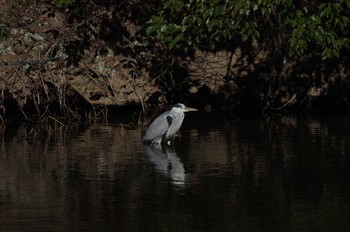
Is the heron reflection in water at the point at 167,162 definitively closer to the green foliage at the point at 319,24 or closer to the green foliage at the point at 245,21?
the green foliage at the point at 245,21

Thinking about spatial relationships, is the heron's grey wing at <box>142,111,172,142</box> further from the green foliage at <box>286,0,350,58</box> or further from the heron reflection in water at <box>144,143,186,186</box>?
the green foliage at <box>286,0,350,58</box>

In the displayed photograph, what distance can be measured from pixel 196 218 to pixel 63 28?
10781 millimetres

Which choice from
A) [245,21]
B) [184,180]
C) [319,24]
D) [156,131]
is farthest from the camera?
[245,21]

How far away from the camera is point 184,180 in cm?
1324

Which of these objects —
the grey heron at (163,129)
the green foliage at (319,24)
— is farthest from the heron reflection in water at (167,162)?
the green foliage at (319,24)

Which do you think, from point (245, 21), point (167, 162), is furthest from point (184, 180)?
point (245, 21)

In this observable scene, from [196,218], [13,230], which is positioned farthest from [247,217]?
[13,230]

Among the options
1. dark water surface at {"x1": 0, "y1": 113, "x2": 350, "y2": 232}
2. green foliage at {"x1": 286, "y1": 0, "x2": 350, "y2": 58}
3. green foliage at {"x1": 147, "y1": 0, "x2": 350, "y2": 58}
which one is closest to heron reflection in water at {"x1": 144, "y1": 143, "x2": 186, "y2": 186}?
dark water surface at {"x1": 0, "y1": 113, "x2": 350, "y2": 232}

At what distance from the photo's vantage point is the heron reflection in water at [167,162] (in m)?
13.6

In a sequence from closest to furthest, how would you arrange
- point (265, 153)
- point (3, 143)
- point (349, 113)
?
1. point (265, 153)
2. point (3, 143)
3. point (349, 113)

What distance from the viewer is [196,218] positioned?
10.9 m

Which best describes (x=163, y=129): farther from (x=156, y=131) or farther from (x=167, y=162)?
(x=167, y=162)

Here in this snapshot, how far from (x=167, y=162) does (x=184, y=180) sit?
5.37 ft

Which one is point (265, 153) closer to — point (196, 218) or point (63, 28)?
point (196, 218)
